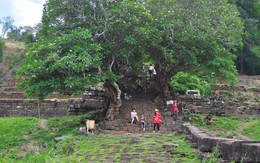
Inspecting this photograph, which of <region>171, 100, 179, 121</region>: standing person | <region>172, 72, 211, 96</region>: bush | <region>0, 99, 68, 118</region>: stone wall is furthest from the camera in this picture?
<region>0, 99, 68, 118</region>: stone wall

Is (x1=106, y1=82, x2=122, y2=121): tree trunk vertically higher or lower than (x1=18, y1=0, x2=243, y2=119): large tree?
lower

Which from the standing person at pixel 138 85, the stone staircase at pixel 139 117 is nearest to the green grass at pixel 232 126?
the stone staircase at pixel 139 117

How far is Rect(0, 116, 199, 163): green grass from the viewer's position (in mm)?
9531

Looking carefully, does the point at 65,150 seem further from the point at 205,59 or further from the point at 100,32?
the point at 205,59

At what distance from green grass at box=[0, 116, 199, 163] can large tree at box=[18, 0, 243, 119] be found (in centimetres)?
220

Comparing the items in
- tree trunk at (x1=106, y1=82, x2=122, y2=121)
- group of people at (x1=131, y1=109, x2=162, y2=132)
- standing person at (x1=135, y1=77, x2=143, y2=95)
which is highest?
standing person at (x1=135, y1=77, x2=143, y2=95)

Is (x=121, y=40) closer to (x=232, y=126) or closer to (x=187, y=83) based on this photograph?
(x=232, y=126)

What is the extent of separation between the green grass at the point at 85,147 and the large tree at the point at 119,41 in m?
2.20

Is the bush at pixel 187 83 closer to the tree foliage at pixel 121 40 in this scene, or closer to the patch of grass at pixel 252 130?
the tree foliage at pixel 121 40

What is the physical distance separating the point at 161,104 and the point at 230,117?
4.57 m

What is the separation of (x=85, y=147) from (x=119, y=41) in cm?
661

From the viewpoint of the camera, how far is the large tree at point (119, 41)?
15258 millimetres

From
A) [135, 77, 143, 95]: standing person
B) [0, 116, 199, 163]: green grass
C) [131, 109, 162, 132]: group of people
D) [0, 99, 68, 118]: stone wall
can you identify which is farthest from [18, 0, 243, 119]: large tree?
[0, 99, 68, 118]: stone wall

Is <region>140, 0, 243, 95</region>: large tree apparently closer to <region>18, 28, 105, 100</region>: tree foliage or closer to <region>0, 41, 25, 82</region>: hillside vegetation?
<region>18, 28, 105, 100</region>: tree foliage
